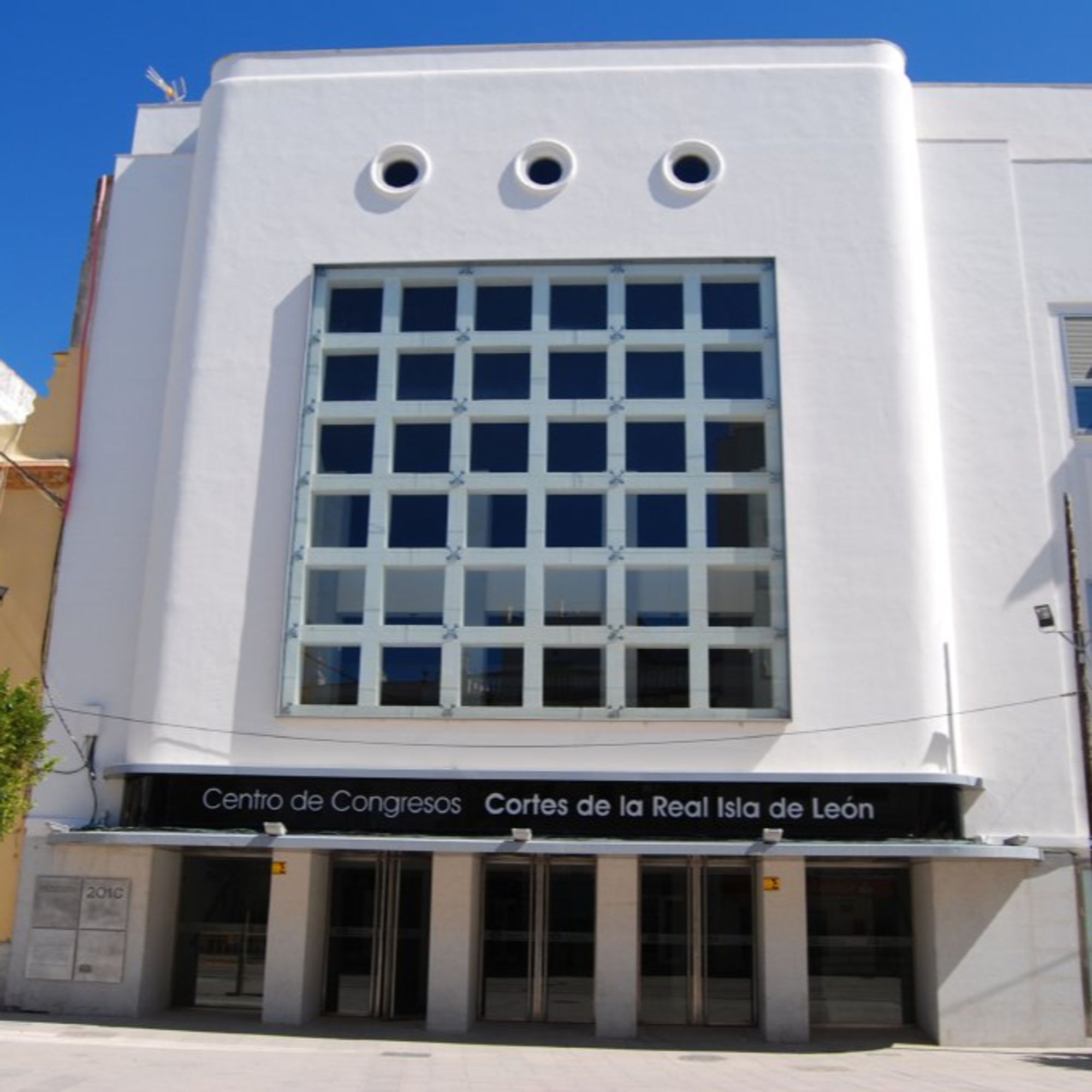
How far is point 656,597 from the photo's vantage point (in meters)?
20.1

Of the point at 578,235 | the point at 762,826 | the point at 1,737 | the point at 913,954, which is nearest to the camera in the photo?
the point at 1,737

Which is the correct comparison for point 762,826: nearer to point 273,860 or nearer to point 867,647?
point 867,647

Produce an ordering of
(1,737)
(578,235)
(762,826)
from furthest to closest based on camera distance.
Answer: (578,235) → (762,826) → (1,737)

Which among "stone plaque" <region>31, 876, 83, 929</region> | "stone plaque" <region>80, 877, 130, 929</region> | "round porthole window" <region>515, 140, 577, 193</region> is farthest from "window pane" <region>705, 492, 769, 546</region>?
"stone plaque" <region>31, 876, 83, 929</region>

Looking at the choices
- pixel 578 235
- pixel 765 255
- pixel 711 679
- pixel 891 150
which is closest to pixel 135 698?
pixel 711 679

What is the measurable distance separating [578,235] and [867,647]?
874 centimetres

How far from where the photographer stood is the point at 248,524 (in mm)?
20641

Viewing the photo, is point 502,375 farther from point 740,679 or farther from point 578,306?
point 740,679

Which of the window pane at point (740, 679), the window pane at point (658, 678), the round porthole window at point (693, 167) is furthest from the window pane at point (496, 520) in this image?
the round porthole window at point (693, 167)

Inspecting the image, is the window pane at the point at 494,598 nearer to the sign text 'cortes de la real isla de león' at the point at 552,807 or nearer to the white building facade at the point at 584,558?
the white building facade at the point at 584,558

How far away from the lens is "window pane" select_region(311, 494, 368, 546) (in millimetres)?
20719

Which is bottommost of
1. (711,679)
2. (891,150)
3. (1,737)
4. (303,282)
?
(1,737)

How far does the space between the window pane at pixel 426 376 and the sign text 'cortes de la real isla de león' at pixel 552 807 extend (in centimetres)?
673

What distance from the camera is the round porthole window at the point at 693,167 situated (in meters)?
21.6
